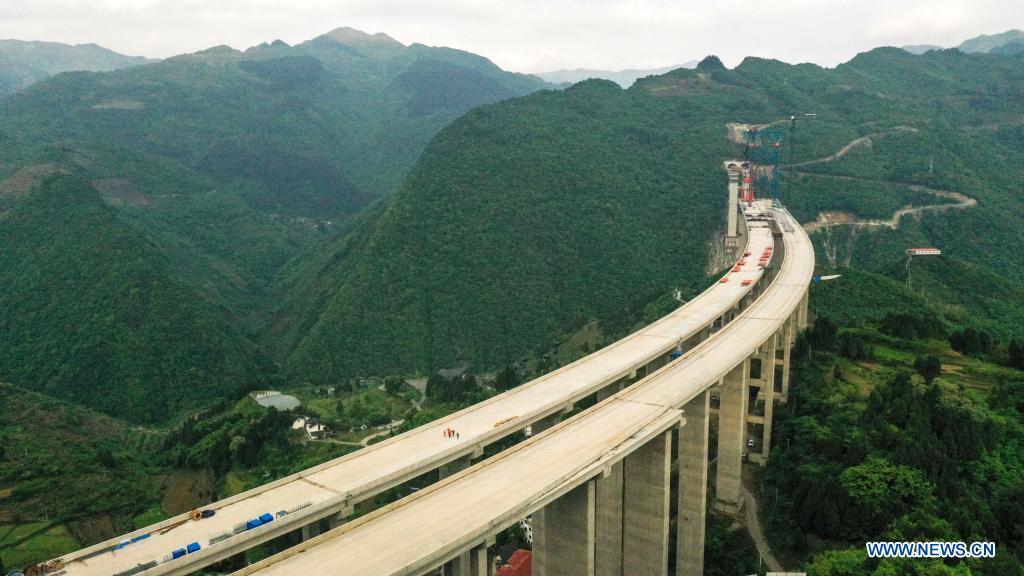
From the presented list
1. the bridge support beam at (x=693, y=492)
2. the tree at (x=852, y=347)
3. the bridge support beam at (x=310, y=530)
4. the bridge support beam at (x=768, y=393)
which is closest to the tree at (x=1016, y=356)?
the tree at (x=852, y=347)

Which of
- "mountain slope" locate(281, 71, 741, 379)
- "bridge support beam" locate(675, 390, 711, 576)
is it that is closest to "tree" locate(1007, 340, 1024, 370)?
"bridge support beam" locate(675, 390, 711, 576)

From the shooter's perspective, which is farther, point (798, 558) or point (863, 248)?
point (863, 248)

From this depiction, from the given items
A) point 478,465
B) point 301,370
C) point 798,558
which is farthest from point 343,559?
point 301,370

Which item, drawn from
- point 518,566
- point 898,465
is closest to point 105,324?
point 518,566

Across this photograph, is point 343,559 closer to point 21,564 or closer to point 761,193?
point 21,564

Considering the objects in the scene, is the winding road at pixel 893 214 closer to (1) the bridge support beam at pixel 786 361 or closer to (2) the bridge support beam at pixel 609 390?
(1) the bridge support beam at pixel 786 361

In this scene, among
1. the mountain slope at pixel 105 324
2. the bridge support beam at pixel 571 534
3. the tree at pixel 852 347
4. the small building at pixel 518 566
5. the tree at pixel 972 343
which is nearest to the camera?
the bridge support beam at pixel 571 534

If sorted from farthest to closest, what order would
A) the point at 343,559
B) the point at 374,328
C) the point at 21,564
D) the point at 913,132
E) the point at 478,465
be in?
the point at 913,132 → the point at 374,328 → the point at 21,564 → the point at 478,465 → the point at 343,559
